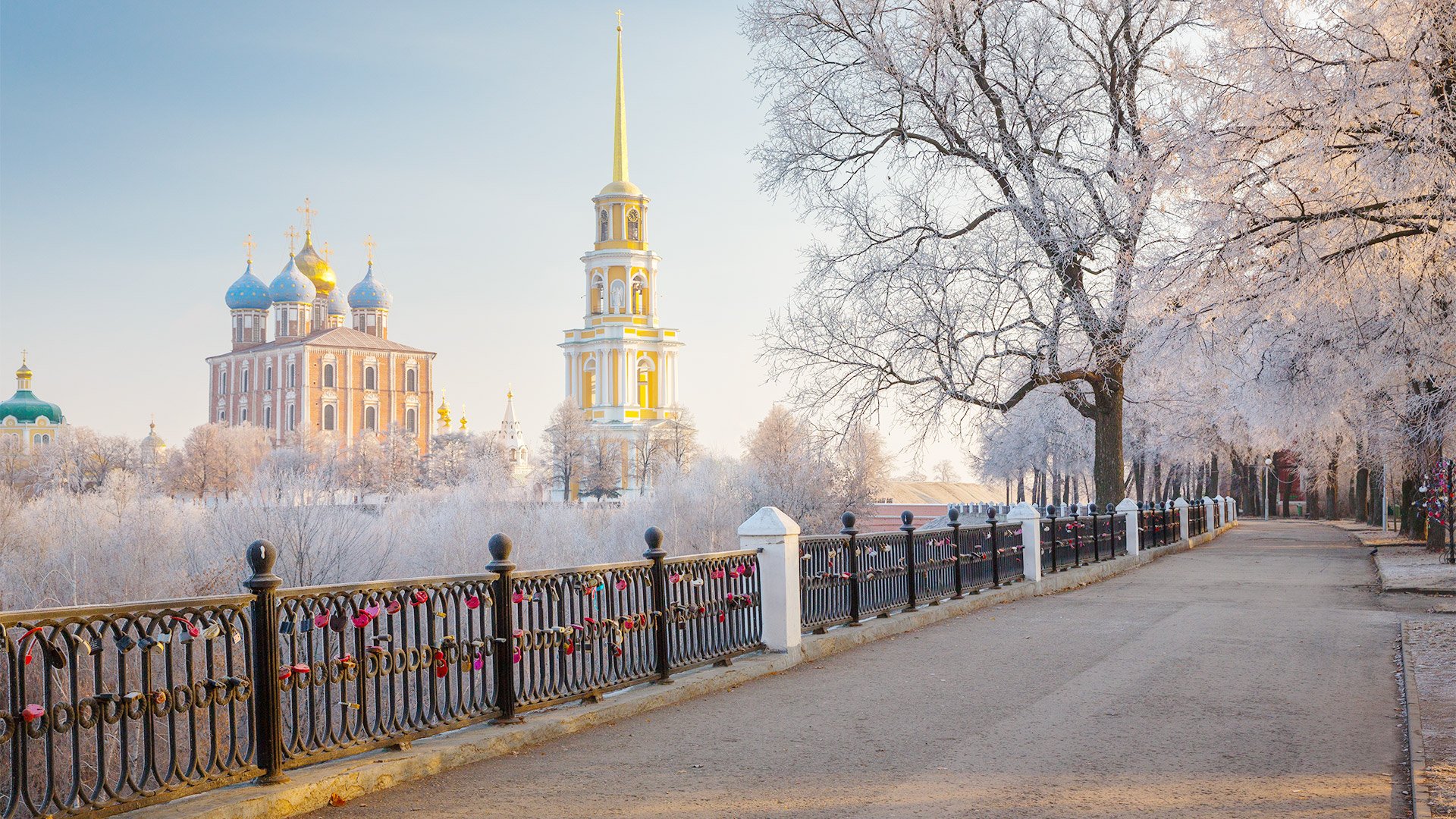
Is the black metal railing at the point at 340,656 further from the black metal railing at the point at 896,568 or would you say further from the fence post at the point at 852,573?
the fence post at the point at 852,573

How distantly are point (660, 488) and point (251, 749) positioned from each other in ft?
155

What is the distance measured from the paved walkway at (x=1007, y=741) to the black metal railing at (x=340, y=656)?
1.61 ft

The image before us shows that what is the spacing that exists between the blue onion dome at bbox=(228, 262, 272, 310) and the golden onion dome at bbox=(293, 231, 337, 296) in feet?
14.8

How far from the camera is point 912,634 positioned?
1355 cm

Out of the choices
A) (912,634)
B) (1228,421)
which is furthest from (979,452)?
(912,634)

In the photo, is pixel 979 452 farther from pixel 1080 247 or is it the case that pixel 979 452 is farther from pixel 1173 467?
pixel 1080 247

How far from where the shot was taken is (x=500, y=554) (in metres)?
8.05

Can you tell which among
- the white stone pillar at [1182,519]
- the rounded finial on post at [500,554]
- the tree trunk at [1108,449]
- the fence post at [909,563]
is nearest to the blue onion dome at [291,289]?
the white stone pillar at [1182,519]

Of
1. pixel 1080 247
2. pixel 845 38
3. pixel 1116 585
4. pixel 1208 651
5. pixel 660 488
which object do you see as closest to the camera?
pixel 1208 651

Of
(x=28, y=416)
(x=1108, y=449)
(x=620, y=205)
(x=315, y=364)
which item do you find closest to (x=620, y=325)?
(x=620, y=205)

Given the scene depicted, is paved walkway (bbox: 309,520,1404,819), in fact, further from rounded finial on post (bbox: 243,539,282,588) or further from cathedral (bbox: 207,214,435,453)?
cathedral (bbox: 207,214,435,453)

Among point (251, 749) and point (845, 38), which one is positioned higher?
point (845, 38)

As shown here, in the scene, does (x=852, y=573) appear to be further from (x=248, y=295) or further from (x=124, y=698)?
(x=248, y=295)

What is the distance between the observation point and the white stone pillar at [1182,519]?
3384cm
